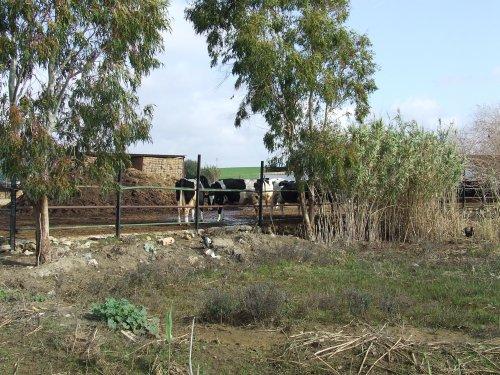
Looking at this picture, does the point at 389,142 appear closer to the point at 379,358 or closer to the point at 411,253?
the point at 411,253

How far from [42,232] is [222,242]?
3717mm

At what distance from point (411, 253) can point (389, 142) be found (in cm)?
302

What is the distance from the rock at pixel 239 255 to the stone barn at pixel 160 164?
1643cm

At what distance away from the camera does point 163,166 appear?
3000 centimetres

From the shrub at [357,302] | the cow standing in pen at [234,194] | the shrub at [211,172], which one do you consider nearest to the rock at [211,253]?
the shrub at [357,302]

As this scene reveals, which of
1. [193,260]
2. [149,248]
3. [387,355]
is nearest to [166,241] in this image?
[149,248]

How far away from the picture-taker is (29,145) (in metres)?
8.88

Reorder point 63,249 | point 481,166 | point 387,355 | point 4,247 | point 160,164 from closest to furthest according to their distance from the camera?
point 387,355
point 63,249
point 4,247
point 481,166
point 160,164

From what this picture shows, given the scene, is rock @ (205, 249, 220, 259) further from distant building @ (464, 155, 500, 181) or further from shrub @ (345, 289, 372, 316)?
distant building @ (464, 155, 500, 181)

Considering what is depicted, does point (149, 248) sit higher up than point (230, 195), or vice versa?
point (230, 195)

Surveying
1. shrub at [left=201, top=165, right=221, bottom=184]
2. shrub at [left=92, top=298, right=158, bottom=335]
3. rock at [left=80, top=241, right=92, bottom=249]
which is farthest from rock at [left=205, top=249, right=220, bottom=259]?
shrub at [left=201, top=165, right=221, bottom=184]

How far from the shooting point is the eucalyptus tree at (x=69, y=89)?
8.88 meters

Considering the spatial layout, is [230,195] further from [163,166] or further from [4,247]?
[4,247]

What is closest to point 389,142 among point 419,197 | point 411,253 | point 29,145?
point 419,197
